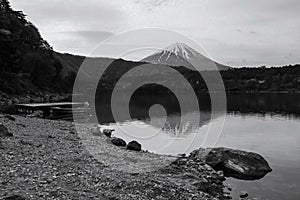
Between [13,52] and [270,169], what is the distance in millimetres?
66584

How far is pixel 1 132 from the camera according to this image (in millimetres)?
23031

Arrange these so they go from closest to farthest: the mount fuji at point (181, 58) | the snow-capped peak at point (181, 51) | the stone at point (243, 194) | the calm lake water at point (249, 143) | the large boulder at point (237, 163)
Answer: the stone at point (243, 194)
the calm lake water at point (249, 143)
the large boulder at point (237, 163)
the mount fuji at point (181, 58)
the snow-capped peak at point (181, 51)

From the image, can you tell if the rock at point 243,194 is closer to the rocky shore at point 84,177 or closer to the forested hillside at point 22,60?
the rocky shore at point 84,177

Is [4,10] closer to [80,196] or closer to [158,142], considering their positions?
[158,142]

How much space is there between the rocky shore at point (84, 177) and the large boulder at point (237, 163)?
1.01 metres

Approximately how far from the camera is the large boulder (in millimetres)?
23375

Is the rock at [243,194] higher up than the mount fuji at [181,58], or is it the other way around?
the mount fuji at [181,58]

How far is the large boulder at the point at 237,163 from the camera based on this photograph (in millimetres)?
23375

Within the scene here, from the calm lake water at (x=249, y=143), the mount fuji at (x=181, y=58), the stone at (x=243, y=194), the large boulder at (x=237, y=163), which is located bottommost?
the calm lake water at (x=249, y=143)

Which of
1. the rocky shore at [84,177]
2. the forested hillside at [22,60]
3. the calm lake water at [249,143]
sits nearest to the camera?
the rocky shore at [84,177]

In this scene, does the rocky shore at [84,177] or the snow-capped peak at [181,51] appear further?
the snow-capped peak at [181,51]

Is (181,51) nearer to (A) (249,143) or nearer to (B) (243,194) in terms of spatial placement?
(A) (249,143)

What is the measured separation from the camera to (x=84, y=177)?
1609cm

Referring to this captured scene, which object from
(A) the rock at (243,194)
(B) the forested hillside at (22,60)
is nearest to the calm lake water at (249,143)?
(A) the rock at (243,194)
